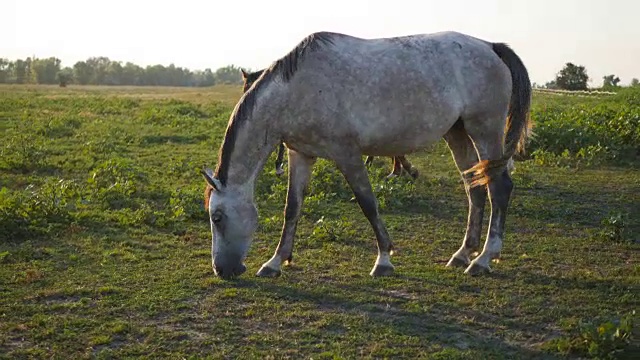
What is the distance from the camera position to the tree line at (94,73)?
308 ft

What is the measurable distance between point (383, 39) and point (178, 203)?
4142 millimetres

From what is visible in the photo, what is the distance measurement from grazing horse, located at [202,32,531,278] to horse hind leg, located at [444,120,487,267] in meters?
0.04

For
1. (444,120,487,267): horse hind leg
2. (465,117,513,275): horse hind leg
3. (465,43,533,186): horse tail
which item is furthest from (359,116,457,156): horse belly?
(465,43,533,186): horse tail

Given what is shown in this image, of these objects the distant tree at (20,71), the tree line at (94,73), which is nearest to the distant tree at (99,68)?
the tree line at (94,73)

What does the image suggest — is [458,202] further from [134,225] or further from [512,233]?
[134,225]

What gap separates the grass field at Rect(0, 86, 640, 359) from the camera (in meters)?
4.95

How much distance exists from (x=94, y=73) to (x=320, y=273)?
102 metres

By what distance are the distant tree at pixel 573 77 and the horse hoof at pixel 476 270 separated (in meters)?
39.2

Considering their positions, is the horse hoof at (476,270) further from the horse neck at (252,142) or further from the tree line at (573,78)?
the tree line at (573,78)

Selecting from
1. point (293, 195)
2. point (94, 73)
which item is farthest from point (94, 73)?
point (293, 195)

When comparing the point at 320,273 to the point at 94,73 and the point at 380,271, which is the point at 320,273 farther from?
the point at 94,73

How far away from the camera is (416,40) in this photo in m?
6.87

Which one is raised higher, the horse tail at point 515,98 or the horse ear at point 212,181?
the horse tail at point 515,98

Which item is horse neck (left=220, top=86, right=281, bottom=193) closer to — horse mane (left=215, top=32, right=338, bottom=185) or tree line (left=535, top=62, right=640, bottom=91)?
horse mane (left=215, top=32, right=338, bottom=185)
